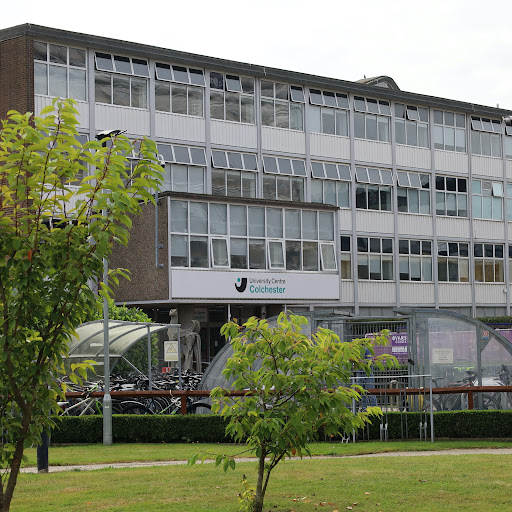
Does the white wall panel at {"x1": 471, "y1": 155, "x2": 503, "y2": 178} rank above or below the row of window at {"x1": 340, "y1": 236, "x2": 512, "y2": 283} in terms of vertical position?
above

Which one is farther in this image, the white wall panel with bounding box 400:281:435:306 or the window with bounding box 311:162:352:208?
the white wall panel with bounding box 400:281:435:306

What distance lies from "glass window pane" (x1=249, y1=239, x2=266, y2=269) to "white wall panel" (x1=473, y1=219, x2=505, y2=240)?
18300 millimetres

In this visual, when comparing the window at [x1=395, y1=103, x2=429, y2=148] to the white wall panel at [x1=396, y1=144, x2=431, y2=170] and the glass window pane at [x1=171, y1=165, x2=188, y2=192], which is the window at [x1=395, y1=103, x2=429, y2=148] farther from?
the glass window pane at [x1=171, y1=165, x2=188, y2=192]

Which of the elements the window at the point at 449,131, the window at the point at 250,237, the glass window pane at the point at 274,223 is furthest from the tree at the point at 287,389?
the window at the point at 449,131

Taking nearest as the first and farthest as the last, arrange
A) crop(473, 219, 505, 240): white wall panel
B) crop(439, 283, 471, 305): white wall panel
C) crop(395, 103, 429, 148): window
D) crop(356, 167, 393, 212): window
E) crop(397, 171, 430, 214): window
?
crop(356, 167, 393, 212): window, crop(397, 171, 430, 214): window, crop(395, 103, 429, 148): window, crop(439, 283, 471, 305): white wall panel, crop(473, 219, 505, 240): white wall panel

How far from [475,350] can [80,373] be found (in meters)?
15.3

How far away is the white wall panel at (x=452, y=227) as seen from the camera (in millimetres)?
51375

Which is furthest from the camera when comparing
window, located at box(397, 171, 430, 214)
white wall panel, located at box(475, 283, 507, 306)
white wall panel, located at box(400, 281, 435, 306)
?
white wall panel, located at box(475, 283, 507, 306)

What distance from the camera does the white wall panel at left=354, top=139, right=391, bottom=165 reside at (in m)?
48.3

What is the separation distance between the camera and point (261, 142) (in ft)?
145

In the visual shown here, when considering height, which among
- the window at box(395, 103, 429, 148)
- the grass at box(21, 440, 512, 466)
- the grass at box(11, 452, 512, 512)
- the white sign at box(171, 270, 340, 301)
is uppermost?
the window at box(395, 103, 429, 148)

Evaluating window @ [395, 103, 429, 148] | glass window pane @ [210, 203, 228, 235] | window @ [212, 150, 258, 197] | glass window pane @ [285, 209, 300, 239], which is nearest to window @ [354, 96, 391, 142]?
window @ [395, 103, 429, 148]

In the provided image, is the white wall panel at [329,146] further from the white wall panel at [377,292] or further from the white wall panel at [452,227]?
the white wall panel at [452,227]

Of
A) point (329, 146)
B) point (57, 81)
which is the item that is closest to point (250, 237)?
point (57, 81)
